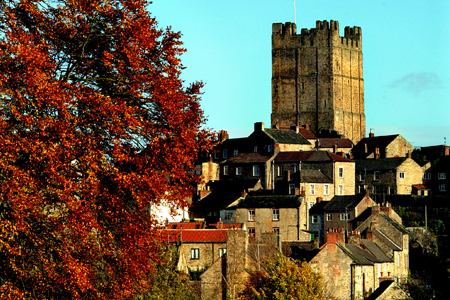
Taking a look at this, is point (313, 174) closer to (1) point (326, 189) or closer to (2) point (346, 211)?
(1) point (326, 189)

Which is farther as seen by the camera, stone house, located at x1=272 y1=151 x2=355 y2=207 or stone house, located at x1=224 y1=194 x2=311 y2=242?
stone house, located at x1=272 y1=151 x2=355 y2=207

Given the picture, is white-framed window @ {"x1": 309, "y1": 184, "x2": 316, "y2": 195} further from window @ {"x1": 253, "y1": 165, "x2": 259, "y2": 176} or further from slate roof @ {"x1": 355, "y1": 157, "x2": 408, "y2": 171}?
slate roof @ {"x1": 355, "y1": 157, "x2": 408, "y2": 171}

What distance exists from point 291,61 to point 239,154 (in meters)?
27.8

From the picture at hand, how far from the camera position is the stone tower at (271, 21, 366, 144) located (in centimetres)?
10875

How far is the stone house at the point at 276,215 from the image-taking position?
69.6 meters

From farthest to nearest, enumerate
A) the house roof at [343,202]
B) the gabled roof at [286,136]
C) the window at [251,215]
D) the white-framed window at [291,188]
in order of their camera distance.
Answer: the gabled roof at [286,136]
the white-framed window at [291,188]
the window at [251,215]
the house roof at [343,202]

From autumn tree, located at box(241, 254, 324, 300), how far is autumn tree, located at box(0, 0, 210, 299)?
22.5 m

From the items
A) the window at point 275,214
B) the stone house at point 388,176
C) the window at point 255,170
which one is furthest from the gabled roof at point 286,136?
the window at point 275,214

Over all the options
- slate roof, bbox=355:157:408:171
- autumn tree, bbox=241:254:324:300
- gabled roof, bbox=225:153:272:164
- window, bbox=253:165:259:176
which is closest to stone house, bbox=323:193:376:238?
window, bbox=253:165:259:176

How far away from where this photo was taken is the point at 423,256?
67500mm

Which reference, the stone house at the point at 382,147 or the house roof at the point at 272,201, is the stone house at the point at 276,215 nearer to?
the house roof at the point at 272,201

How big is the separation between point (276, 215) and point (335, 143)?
31.9 metres

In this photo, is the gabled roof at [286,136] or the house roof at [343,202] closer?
the house roof at [343,202]

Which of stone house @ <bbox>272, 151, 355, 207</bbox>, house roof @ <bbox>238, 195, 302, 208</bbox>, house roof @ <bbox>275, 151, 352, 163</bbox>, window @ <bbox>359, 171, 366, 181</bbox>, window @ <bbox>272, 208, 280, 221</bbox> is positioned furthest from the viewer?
window @ <bbox>359, 171, 366, 181</bbox>
